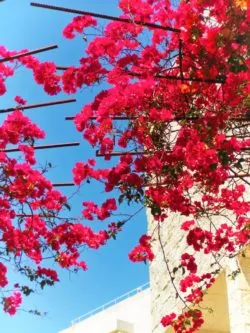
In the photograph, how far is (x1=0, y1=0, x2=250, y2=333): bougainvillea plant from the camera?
498 cm

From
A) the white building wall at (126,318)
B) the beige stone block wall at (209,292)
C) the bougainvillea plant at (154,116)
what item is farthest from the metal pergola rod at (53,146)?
the white building wall at (126,318)

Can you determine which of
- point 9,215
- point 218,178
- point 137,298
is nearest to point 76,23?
point 218,178

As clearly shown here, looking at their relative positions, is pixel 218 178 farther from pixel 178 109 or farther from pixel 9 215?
pixel 9 215

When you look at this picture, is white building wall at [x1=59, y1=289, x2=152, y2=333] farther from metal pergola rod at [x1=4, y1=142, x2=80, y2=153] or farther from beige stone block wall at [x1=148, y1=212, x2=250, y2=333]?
metal pergola rod at [x1=4, y1=142, x2=80, y2=153]

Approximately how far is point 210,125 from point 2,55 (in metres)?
2.32

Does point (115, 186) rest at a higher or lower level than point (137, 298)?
lower

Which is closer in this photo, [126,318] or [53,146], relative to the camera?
[53,146]

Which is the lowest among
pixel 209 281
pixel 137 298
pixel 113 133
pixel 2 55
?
pixel 209 281

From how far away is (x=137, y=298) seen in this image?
48.0ft

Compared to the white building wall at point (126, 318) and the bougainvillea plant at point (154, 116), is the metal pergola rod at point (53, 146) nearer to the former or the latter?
the bougainvillea plant at point (154, 116)

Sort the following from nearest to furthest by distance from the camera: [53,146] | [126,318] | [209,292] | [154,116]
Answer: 1. [154,116]
2. [53,146]
3. [209,292]
4. [126,318]

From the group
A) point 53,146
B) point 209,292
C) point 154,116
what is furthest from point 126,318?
point 154,116

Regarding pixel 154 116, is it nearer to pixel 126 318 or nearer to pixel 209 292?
pixel 209 292

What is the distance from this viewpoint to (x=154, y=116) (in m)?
5.47
